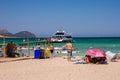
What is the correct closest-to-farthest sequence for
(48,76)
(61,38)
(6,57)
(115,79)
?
(115,79) → (48,76) → (6,57) → (61,38)

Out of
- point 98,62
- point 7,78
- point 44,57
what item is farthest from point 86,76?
point 44,57

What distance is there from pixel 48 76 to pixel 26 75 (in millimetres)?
870

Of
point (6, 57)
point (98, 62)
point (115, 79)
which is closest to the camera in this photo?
point (115, 79)

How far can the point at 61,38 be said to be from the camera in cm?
6253

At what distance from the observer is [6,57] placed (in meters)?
18.1

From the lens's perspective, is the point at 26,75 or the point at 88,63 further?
the point at 88,63

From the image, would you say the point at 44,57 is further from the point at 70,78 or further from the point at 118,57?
the point at 70,78

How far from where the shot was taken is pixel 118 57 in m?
18.4

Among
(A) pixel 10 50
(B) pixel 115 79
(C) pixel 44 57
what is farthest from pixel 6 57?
(B) pixel 115 79

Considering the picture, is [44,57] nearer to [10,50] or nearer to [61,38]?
[10,50]

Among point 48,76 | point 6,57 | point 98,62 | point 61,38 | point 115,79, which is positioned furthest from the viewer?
point 61,38

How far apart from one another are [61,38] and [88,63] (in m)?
47.8

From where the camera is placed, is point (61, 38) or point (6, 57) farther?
point (61, 38)

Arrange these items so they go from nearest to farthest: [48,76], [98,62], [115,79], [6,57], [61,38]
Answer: [115,79] < [48,76] < [98,62] < [6,57] < [61,38]
